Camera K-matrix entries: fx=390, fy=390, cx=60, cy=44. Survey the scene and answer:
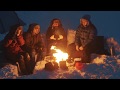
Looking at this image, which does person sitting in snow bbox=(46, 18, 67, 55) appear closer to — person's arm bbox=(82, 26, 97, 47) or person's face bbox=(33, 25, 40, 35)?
person's face bbox=(33, 25, 40, 35)

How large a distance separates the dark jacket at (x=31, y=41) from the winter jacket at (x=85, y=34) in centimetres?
60

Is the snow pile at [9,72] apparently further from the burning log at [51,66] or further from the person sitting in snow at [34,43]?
the burning log at [51,66]

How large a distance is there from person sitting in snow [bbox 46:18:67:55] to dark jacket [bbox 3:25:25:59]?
17.8 inches

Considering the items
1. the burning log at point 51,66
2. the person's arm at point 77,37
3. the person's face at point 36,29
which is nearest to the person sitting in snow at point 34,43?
the person's face at point 36,29

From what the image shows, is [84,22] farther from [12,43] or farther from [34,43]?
[12,43]

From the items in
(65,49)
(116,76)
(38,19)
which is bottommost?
(116,76)

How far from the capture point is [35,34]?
6195 mm

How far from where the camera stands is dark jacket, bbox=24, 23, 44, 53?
20.2ft

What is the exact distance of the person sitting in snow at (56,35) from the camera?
6191mm

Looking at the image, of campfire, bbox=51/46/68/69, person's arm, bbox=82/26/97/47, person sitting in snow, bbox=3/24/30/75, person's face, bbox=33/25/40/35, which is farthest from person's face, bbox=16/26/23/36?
person's arm, bbox=82/26/97/47

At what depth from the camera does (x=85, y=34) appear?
20.3 ft
